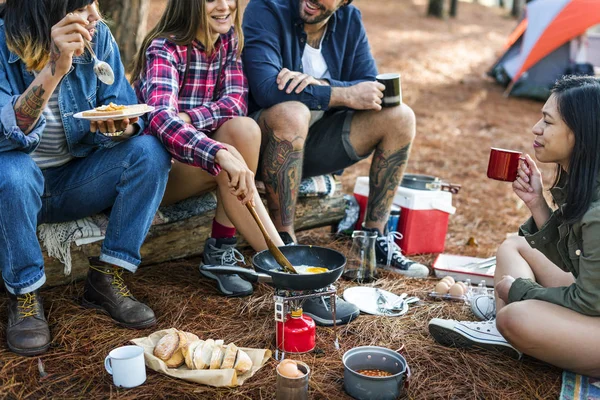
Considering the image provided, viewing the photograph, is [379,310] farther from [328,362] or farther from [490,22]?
[490,22]

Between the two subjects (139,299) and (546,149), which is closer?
(546,149)

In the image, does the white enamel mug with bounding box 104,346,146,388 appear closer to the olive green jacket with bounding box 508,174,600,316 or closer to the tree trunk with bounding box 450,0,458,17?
the olive green jacket with bounding box 508,174,600,316

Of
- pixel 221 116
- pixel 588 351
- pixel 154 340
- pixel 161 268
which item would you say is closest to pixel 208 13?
pixel 221 116

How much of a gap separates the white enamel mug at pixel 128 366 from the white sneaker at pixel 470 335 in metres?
1.27

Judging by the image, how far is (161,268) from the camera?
3.49 m

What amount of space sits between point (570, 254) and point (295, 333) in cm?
116

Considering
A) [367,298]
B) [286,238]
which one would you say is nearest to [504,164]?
[367,298]

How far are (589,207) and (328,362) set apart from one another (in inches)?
47.4

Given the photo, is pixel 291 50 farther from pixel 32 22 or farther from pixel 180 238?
pixel 32 22

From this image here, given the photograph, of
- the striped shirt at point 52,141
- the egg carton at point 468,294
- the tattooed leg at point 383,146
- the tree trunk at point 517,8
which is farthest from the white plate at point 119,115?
the tree trunk at point 517,8

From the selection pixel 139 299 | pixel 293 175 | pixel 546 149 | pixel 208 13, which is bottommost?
pixel 139 299

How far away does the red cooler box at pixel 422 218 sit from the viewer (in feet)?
12.9

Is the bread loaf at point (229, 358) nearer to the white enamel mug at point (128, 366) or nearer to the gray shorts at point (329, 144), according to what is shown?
the white enamel mug at point (128, 366)

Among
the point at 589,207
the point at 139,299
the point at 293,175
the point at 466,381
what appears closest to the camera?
the point at 589,207
